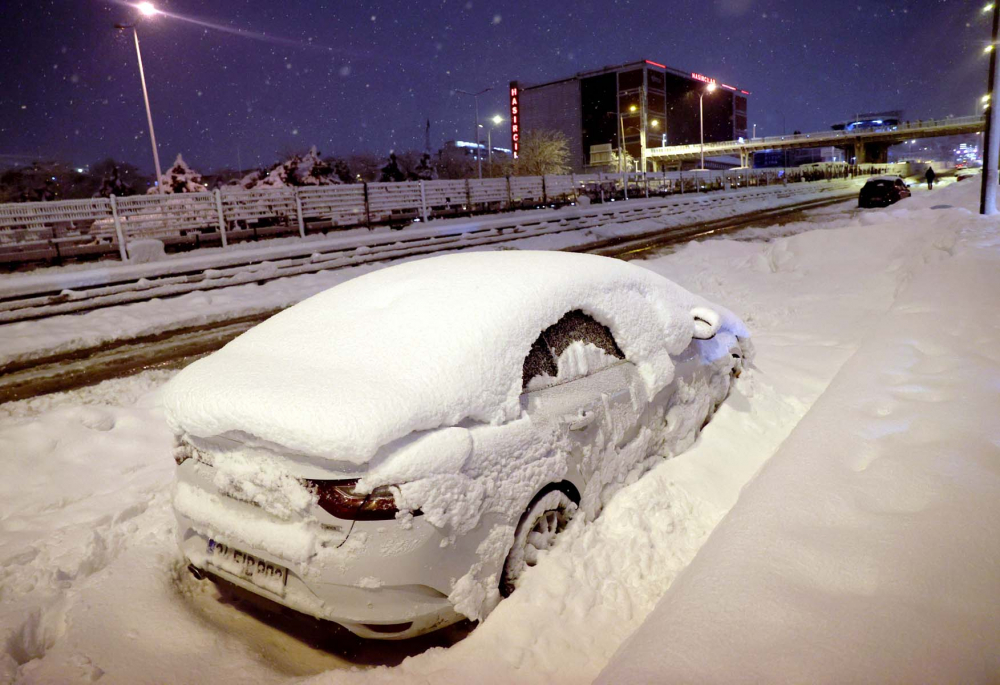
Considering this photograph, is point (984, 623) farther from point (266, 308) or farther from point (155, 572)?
point (266, 308)

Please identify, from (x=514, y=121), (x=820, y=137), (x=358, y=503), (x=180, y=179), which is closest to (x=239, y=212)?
(x=358, y=503)

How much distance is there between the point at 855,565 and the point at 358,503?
2024 mm

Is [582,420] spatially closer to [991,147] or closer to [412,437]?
[412,437]

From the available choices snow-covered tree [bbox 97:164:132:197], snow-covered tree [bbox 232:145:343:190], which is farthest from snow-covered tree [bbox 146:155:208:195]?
snow-covered tree [bbox 97:164:132:197]

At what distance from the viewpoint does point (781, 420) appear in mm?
5020

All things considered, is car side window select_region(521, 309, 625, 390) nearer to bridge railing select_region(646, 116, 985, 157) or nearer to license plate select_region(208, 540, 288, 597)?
license plate select_region(208, 540, 288, 597)

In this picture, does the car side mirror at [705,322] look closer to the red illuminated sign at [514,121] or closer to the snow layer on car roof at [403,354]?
the snow layer on car roof at [403,354]

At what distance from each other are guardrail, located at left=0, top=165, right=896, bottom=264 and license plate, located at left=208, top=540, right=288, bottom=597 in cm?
1872

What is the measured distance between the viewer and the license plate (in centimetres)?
268

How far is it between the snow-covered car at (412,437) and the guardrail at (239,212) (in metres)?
18.6

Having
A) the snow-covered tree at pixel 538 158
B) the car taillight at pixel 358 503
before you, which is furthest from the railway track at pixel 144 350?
the snow-covered tree at pixel 538 158

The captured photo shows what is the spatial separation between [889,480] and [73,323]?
474 inches

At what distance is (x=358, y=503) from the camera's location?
2516 millimetres

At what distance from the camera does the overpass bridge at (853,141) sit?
96.9 m
